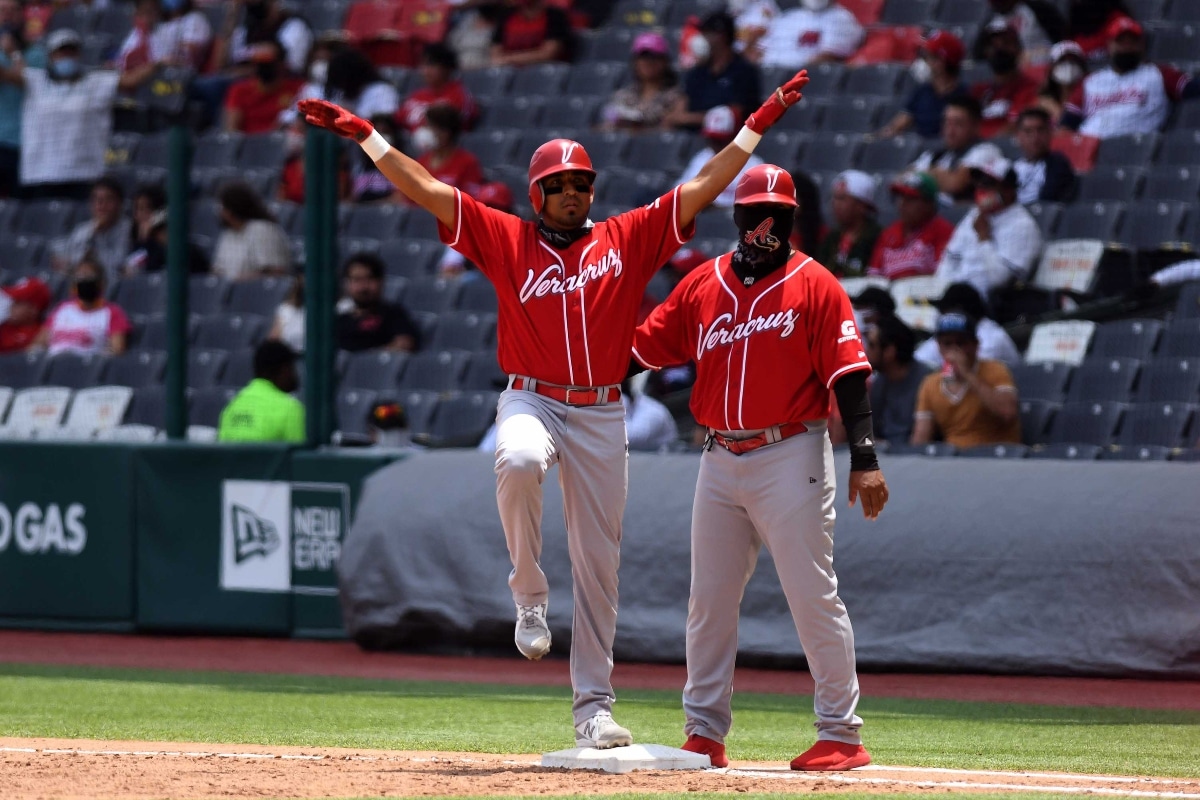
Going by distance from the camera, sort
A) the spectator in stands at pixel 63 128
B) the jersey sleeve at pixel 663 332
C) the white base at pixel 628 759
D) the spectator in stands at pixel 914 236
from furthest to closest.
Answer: the spectator in stands at pixel 63 128 < the spectator in stands at pixel 914 236 < the jersey sleeve at pixel 663 332 < the white base at pixel 628 759

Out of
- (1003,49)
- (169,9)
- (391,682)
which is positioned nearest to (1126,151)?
(1003,49)

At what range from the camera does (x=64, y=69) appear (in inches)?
560

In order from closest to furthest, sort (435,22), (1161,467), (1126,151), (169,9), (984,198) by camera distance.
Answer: (1161,467) < (984,198) < (1126,151) < (435,22) < (169,9)

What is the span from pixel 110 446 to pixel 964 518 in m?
5.24

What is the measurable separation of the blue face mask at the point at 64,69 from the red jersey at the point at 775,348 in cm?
998

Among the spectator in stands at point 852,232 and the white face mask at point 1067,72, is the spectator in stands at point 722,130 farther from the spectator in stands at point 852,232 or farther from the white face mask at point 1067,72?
the white face mask at point 1067,72

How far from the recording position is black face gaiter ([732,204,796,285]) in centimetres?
543

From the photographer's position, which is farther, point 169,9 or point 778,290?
point 169,9

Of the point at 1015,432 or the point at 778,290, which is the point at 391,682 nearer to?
the point at 1015,432

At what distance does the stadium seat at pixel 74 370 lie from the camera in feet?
37.7

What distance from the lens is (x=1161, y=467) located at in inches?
326

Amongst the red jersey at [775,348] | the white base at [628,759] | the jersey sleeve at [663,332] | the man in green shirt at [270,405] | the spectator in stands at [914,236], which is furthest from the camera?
the man in green shirt at [270,405]

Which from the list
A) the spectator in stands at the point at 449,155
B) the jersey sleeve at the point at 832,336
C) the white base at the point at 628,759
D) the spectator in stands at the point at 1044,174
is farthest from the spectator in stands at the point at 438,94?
the white base at the point at 628,759

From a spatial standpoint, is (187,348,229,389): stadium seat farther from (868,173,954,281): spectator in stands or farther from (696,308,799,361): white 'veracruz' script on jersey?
(696,308,799,361): white 'veracruz' script on jersey
